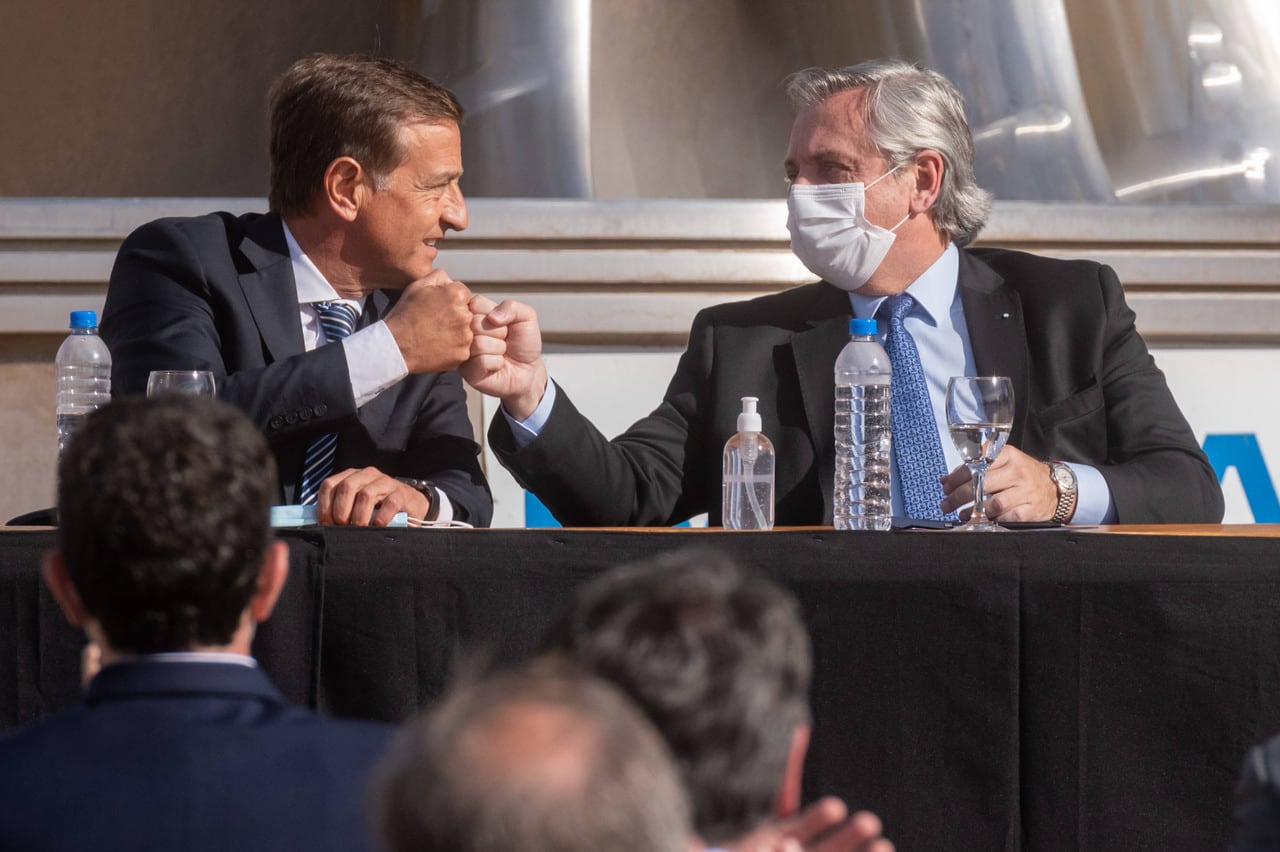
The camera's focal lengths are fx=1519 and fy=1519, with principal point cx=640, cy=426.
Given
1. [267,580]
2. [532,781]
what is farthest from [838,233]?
[532,781]

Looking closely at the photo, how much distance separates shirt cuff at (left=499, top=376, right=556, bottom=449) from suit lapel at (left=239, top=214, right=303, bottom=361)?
38 centimetres

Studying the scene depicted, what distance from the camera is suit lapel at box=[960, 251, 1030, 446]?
2.46 metres

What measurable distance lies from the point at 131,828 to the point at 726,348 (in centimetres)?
177

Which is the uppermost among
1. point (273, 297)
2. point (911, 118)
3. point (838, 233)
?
point (911, 118)

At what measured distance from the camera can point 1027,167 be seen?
4.34m

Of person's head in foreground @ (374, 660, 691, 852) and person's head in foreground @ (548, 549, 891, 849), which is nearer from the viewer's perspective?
person's head in foreground @ (374, 660, 691, 852)

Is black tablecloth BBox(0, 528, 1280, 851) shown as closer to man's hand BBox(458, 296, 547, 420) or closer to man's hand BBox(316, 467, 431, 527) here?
man's hand BBox(316, 467, 431, 527)

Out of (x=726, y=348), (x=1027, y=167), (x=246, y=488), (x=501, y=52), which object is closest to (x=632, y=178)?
(x=501, y=52)

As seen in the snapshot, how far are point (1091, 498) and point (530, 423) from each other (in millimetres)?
830

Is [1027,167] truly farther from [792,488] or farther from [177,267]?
[177,267]

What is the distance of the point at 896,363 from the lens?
2496 mm

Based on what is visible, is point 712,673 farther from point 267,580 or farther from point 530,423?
point 530,423

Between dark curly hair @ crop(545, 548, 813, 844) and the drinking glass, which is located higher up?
the drinking glass

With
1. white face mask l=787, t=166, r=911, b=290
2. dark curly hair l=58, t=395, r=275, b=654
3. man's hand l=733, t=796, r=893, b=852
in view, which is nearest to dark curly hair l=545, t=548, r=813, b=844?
man's hand l=733, t=796, r=893, b=852
